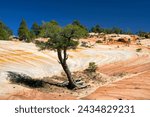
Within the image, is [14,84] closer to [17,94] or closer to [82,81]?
[17,94]

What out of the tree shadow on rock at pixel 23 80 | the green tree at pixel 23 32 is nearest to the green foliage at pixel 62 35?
the tree shadow on rock at pixel 23 80

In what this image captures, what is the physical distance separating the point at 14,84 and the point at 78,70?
1243cm

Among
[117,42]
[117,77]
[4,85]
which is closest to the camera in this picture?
[4,85]

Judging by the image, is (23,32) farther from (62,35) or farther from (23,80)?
(62,35)

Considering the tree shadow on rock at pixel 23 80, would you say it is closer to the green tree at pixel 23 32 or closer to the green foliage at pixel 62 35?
the green foliage at pixel 62 35

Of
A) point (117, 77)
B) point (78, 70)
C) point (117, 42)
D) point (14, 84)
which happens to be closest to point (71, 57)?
point (78, 70)

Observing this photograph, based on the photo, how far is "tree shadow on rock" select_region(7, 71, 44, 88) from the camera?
88.6ft

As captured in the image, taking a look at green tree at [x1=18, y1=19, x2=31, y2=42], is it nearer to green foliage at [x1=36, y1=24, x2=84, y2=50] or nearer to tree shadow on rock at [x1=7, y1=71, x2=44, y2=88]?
tree shadow on rock at [x1=7, y1=71, x2=44, y2=88]

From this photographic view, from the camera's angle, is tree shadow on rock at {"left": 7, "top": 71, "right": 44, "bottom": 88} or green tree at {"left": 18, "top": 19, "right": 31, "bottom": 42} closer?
tree shadow on rock at {"left": 7, "top": 71, "right": 44, "bottom": 88}

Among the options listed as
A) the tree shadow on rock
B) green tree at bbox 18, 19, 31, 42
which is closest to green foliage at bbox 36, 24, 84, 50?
the tree shadow on rock

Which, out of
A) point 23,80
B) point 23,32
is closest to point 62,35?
point 23,80

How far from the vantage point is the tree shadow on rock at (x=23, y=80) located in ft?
88.6

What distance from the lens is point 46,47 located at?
28234mm

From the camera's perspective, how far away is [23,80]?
28.0 metres
